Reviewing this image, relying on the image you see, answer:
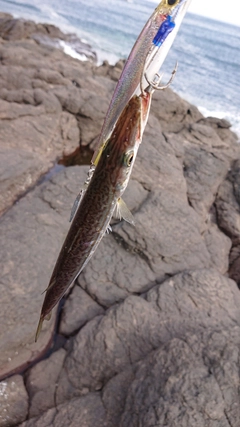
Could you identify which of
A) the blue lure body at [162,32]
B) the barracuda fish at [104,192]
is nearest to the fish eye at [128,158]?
the barracuda fish at [104,192]

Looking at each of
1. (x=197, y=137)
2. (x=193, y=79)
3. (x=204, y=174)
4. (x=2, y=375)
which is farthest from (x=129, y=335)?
(x=193, y=79)

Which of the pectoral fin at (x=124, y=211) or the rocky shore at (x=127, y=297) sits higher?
the pectoral fin at (x=124, y=211)

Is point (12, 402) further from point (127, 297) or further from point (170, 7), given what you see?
point (170, 7)

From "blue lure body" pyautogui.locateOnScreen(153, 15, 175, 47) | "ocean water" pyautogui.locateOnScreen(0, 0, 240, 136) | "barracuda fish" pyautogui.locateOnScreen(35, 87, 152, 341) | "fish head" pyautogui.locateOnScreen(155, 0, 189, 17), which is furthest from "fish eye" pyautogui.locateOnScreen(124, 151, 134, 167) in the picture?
"ocean water" pyautogui.locateOnScreen(0, 0, 240, 136)

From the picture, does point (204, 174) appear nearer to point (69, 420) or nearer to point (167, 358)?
point (167, 358)

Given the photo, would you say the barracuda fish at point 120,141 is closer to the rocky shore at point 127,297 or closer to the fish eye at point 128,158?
the fish eye at point 128,158

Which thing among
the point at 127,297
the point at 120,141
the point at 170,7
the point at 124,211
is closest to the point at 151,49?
the point at 170,7
